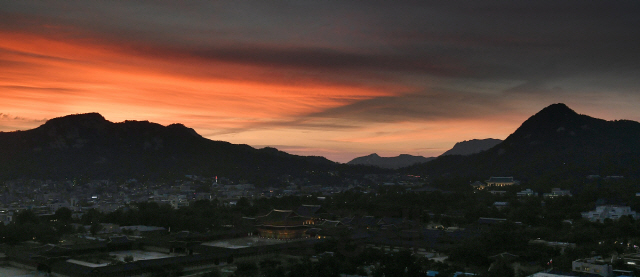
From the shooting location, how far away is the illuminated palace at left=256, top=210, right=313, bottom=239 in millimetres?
34375

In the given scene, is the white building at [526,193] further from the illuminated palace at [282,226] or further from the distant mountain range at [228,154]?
the illuminated palace at [282,226]

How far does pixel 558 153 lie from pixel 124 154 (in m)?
64.2

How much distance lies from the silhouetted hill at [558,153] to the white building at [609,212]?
1992 centimetres

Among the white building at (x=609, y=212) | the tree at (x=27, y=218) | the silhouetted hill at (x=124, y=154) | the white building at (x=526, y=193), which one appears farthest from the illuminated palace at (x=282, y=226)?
the silhouetted hill at (x=124, y=154)

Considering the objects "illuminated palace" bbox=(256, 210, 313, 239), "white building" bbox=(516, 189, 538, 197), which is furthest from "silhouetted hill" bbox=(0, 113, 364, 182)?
"illuminated palace" bbox=(256, 210, 313, 239)

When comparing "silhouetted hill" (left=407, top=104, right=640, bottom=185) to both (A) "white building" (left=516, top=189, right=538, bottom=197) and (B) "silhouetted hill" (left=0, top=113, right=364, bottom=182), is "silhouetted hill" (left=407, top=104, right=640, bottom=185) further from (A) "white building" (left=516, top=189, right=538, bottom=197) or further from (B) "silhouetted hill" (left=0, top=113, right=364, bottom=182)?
(B) "silhouetted hill" (left=0, top=113, right=364, bottom=182)

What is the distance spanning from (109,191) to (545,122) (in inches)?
2550

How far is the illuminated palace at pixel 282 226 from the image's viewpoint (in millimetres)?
34375

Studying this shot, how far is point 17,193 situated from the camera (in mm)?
62219

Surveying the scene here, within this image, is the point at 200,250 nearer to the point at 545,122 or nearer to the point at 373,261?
→ the point at 373,261

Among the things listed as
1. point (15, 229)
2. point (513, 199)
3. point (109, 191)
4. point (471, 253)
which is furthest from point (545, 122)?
point (15, 229)

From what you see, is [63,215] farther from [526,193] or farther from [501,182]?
[501,182]

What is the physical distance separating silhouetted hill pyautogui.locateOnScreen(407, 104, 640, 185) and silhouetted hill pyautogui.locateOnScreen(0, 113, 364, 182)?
29186mm

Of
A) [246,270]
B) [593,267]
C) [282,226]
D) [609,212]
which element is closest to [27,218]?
[282,226]
